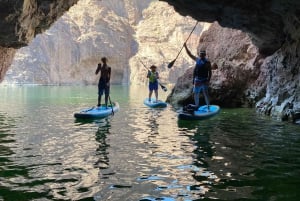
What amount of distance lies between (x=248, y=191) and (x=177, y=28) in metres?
97.3

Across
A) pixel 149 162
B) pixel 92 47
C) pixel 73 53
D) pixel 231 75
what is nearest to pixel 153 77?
pixel 231 75

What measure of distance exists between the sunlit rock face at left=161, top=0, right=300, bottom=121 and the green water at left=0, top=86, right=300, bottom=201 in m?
3.18

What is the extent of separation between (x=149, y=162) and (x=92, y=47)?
306 ft

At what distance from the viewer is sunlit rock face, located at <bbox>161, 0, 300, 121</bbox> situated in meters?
16.0

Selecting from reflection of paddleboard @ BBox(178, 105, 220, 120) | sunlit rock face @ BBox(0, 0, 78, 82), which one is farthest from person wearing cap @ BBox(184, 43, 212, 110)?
sunlit rock face @ BBox(0, 0, 78, 82)

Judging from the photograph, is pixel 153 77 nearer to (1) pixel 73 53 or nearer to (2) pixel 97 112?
(2) pixel 97 112

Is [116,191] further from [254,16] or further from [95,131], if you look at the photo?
[254,16]

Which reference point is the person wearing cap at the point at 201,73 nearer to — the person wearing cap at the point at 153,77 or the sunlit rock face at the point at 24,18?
the sunlit rock face at the point at 24,18

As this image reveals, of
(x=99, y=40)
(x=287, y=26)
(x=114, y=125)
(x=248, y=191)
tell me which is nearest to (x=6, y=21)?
(x=114, y=125)

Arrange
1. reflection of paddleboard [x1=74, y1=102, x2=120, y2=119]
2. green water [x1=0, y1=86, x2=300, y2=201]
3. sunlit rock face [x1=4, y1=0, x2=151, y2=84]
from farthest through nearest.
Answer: sunlit rock face [x1=4, y1=0, x2=151, y2=84] → reflection of paddleboard [x1=74, y1=102, x2=120, y2=119] → green water [x1=0, y1=86, x2=300, y2=201]

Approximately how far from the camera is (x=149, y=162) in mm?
8594

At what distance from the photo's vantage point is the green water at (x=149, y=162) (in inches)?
254

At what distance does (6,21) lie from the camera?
633 inches

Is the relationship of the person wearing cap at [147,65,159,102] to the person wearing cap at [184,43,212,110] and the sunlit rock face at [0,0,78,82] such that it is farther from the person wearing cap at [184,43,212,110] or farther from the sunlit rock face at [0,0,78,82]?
the person wearing cap at [184,43,212,110]
